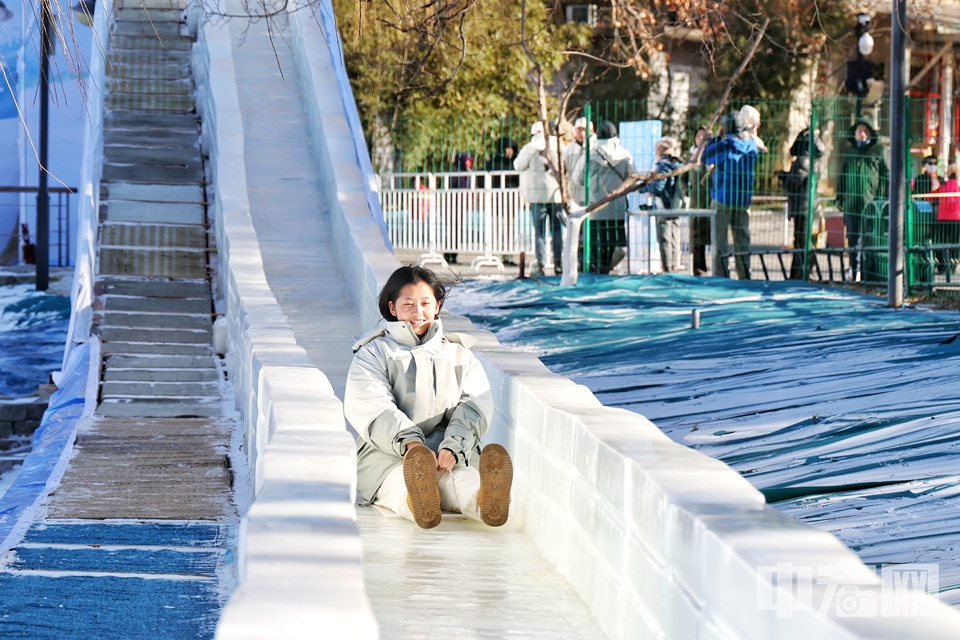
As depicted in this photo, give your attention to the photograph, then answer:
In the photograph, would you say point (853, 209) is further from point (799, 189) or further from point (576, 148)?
point (576, 148)

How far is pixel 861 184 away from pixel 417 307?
823 centimetres

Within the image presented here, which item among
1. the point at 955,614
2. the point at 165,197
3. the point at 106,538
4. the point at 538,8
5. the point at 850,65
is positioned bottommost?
the point at 106,538

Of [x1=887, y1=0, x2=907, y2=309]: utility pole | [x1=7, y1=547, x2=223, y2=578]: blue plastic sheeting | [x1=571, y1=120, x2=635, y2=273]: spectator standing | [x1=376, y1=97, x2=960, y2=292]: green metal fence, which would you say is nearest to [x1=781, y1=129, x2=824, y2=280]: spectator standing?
[x1=376, y1=97, x2=960, y2=292]: green metal fence

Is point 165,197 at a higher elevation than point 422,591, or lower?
higher

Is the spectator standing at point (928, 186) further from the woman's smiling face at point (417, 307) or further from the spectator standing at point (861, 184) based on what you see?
the woman's smiling face at point (417, 307)

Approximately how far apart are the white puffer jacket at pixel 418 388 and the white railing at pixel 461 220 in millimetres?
9987

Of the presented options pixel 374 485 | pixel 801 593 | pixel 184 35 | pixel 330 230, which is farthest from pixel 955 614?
pixel 184 35

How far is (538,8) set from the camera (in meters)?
18.9

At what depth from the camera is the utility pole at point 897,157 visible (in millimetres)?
9336

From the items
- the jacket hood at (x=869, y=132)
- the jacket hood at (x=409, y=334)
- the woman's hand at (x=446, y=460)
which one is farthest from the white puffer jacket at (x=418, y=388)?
the jacket hood at (x=869, y=132)

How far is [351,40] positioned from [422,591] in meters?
14.7

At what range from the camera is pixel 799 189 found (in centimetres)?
1262

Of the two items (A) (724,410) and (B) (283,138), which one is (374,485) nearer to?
(A) (724,410)

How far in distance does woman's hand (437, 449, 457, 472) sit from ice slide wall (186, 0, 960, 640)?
282 millimetres
